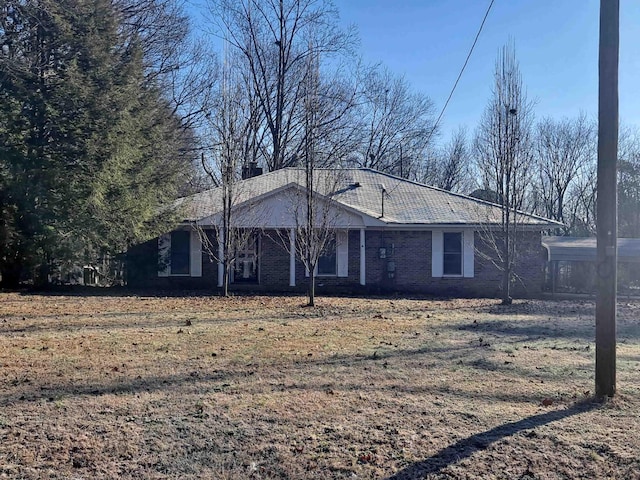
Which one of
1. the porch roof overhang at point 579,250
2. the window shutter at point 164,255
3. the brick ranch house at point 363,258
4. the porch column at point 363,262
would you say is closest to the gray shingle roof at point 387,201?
the brick ranch house at point 363,258

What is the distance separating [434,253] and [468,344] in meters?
11.1

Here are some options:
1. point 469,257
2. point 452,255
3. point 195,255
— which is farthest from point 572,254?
point 195,255

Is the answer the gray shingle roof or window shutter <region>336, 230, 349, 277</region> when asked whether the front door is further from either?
window shutter <region>336, 230, 349, 277</region>

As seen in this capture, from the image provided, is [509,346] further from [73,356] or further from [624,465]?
[73,356]

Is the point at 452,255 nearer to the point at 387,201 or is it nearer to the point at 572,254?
the point at 387,201

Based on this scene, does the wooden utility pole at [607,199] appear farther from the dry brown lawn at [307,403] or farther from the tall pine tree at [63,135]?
the tall pine tree at [63,135]

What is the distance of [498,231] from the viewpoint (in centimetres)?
1772

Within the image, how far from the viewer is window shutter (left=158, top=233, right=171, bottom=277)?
1978cm

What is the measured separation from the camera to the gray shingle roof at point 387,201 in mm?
19344

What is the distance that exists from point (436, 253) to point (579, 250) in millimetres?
7059

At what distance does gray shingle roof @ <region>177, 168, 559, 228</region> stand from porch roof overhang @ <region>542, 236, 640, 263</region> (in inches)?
105

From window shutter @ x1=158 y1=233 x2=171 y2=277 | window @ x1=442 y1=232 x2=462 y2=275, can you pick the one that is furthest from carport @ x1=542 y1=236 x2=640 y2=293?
window shutter @ x1=158 y1=233 x2=171 y2=277

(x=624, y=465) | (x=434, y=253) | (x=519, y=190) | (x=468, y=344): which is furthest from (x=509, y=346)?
(x=434, y=253)

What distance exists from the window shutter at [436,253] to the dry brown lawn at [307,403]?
9.28 metres
